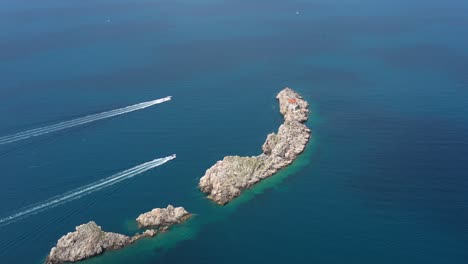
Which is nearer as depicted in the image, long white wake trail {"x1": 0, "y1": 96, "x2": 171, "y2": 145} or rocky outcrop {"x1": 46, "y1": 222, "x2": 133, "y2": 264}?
rocky outcrop {"x1": 46, "y1": 222, "x2": 133, "y2": 264}

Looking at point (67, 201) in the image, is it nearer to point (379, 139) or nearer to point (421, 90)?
point (379, 139)

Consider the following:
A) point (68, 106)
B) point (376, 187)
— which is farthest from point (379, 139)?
point (68, 106)

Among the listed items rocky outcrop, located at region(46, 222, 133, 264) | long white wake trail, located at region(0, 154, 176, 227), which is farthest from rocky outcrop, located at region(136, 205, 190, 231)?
long white wake trail, located at region(0, 154, 176, 227)

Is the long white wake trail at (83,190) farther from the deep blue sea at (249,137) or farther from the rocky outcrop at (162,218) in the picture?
the rocky outcrop at (162,218)

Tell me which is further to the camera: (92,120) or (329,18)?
(329,18)

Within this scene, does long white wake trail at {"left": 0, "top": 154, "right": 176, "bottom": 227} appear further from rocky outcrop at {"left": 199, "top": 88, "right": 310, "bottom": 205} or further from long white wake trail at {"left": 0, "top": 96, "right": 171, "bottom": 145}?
long white wake trail at {"left": 0, "top": 96, "right": 171, "bottom": 145}

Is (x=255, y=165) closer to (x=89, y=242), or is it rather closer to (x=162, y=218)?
(x=162, y=218)

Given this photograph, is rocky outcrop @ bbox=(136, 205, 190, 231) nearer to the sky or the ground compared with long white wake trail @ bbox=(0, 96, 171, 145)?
nearer to the ground
